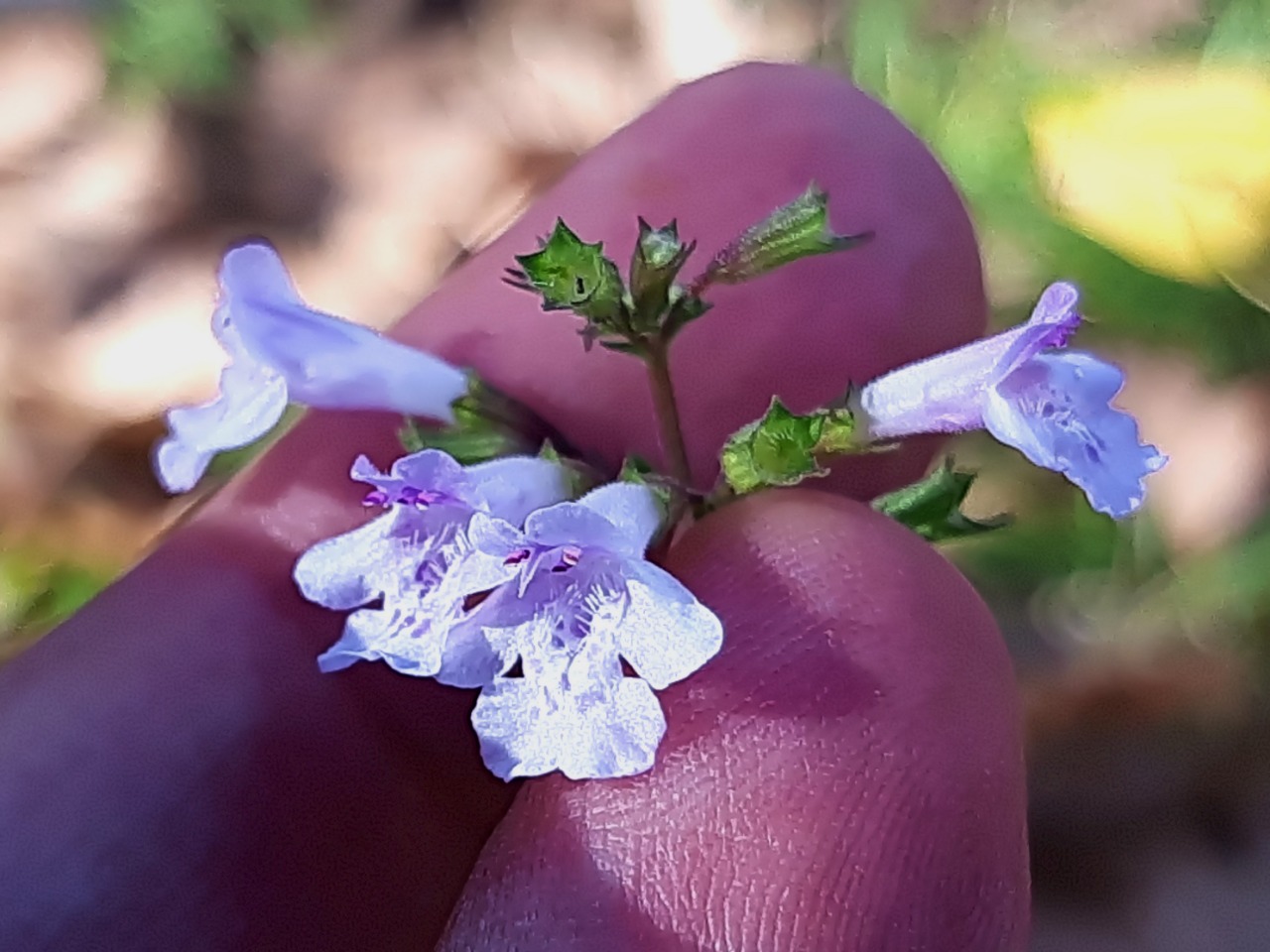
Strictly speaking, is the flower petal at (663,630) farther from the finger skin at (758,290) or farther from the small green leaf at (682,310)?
the finger skin at (758,290)

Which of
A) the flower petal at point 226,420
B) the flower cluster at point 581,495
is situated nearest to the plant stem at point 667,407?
the flower cluster at point 581,495

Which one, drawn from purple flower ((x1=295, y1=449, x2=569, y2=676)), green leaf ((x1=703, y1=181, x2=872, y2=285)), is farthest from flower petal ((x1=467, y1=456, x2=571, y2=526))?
green leaf ((x1=703, y1=181, x2=872, y2=285))

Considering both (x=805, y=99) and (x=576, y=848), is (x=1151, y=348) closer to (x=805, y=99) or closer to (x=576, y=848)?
(x=805, y=99)

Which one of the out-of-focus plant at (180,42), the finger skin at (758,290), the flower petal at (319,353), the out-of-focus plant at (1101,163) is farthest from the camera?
the out-of-focus plant at (180,42)

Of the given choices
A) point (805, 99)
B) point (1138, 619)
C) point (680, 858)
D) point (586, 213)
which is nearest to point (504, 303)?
point (586, 213)

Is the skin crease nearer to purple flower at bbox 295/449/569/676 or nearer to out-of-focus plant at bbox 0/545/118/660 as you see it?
purple flower at bbox 295/449/569/676
